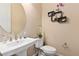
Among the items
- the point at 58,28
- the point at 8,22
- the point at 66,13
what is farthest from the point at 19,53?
the point at 66,13

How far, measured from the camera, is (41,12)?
1.29m

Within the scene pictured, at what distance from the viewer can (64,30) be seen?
50.7 inches

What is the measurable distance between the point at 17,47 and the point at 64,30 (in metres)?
0.48

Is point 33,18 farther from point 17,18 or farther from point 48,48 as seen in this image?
point 48,48

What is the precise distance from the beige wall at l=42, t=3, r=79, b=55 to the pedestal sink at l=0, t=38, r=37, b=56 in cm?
18

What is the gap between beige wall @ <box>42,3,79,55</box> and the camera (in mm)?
1267

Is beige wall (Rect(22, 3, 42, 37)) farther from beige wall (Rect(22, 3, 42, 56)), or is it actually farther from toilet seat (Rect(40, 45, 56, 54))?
toilet seat (Rect(40, 45, 56, 54))

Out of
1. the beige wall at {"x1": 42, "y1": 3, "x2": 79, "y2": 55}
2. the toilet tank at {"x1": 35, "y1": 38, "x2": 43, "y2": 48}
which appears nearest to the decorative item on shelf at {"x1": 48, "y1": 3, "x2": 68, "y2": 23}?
the beige wall at {"x1": 42, "y1": 3, "x2": 79, "y2": 55}

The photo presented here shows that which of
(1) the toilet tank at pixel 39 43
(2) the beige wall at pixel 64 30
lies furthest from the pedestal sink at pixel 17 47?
(2) the beige wall at pixel 64 30

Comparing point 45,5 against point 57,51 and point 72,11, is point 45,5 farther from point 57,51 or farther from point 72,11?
point 57,51

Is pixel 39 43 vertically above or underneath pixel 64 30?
underneath

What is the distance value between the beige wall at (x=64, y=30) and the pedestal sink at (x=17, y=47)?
0.59 ft

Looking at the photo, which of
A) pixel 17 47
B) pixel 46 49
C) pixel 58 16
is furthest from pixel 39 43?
pixel 58 16

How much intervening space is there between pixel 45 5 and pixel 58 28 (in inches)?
10.2
